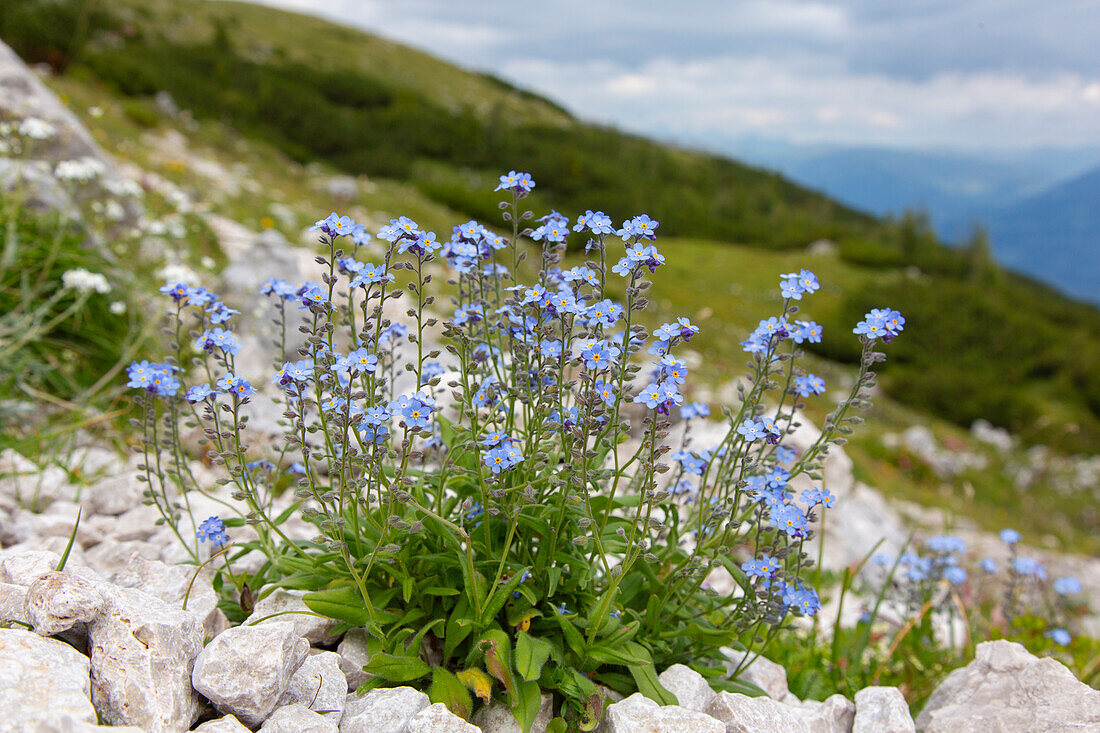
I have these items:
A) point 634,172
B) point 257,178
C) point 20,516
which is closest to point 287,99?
point 257,178

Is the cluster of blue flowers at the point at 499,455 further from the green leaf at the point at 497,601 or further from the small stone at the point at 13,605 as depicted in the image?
the small stone at the point at 13,605

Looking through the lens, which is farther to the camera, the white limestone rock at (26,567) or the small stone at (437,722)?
the white limestone rock at (26,567)

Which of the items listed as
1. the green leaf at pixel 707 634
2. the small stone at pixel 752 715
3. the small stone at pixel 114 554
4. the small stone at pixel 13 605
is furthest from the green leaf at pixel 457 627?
the small stone at pixel 114 554

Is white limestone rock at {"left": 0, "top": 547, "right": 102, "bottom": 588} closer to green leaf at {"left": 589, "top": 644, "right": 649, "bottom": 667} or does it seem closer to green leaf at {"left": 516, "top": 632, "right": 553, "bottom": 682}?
green leaf at {"left": 516, "top": 632, "right": 553, "bottom": 682}

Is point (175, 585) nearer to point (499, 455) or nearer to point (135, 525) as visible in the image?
point (135, 525)

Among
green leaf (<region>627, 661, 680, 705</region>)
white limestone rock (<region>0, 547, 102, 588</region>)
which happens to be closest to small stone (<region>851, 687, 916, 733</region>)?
green leaf (<region>627, 661, 680, 705</region>)

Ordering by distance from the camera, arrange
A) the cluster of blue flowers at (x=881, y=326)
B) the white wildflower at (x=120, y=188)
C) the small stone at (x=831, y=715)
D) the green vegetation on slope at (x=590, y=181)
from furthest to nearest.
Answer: the green vegetation on slope at (x=590, y=181), the white wildflower at (x=120, y=188), the small stone at (x=831, y=715), the cluster of blue flowers at (x=881, y=326)

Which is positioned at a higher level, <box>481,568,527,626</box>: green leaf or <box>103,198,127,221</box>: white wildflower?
<box>103,198,127,221</box>: white wildflower

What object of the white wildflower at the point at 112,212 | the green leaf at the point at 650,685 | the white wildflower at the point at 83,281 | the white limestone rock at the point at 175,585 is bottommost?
the white limestone rock at the point at 175,585
